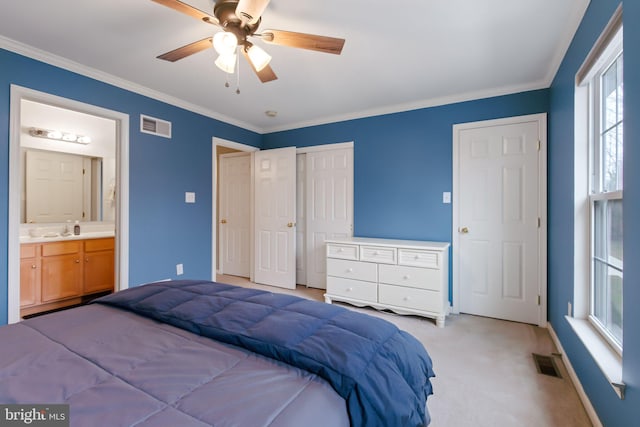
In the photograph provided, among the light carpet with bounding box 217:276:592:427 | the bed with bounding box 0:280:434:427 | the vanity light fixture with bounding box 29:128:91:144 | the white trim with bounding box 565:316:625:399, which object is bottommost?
the light carpet with bounding box 217:276:592:427

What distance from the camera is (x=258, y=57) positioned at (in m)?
1.92

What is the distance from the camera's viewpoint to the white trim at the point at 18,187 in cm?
228

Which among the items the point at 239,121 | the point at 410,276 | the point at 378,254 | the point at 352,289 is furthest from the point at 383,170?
the point at 239,121

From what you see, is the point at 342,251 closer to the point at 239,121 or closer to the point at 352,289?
the point at 352,289

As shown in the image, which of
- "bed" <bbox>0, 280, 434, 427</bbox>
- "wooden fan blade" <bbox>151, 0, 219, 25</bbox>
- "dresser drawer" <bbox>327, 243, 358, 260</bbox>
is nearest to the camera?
"bed" <bbox>0, 280, 434, 427</bbox>

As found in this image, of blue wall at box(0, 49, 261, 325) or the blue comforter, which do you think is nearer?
the blue comforter

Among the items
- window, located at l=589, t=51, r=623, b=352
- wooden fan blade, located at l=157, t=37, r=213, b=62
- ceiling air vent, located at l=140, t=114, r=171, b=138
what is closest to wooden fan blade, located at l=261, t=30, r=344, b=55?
wooden fan blade, located at l=157, t=37, r=213, b=62

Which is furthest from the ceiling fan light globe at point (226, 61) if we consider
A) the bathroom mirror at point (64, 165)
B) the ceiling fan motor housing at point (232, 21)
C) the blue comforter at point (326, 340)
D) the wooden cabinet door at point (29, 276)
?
the wooden cabinet door at point (29, 276)

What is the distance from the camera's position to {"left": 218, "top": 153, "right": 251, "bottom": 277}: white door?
4.95m

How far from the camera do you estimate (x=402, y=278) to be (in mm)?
3078

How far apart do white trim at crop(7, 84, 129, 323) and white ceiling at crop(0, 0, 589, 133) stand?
0.32 m

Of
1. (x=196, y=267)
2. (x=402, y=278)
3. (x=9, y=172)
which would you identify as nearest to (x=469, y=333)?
(x=402, y=278)

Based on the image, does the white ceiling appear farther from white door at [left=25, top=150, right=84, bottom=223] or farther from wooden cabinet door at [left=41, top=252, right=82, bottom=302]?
wooden cabinet door at [left=41, top=252, right=82, bottom=302]

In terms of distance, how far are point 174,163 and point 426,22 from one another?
2.88 m
